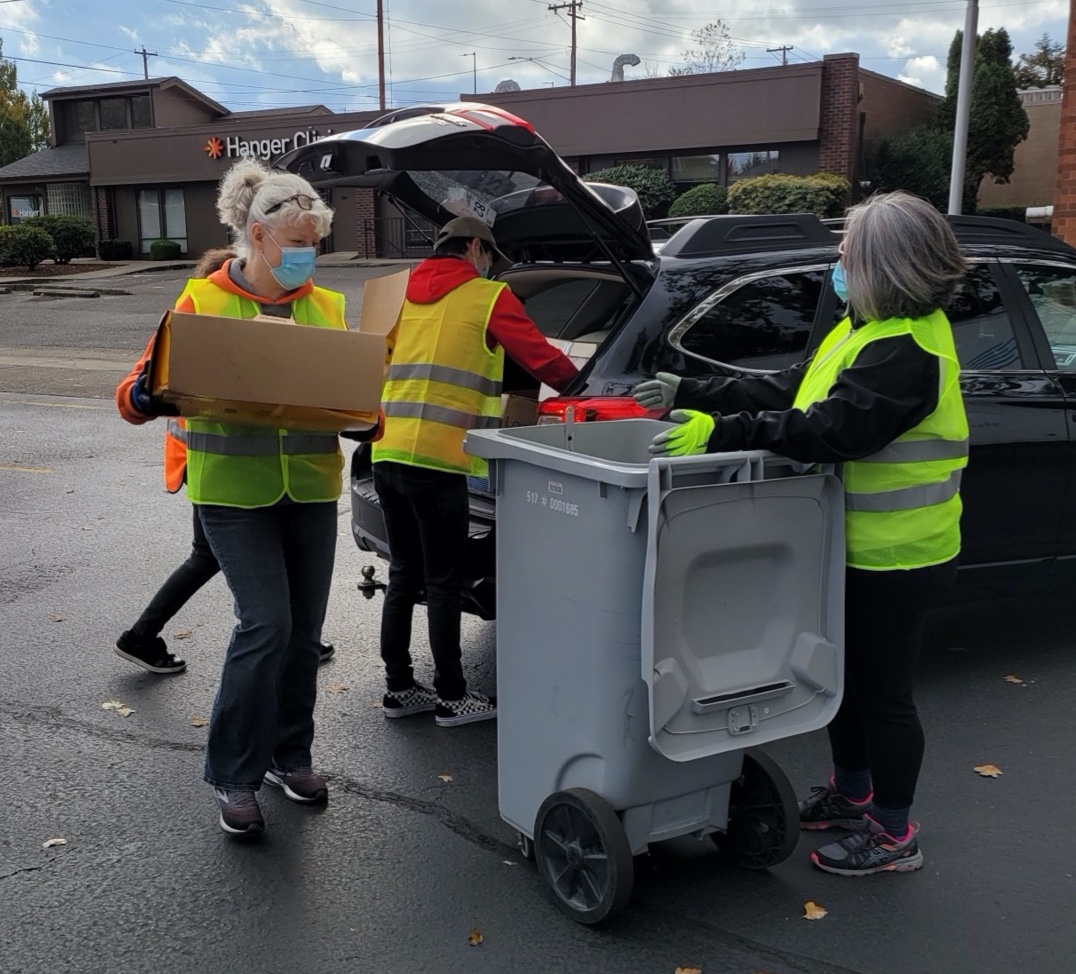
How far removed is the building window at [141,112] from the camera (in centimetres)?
3972

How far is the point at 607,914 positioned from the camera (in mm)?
2916

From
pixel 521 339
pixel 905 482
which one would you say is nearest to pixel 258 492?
pixel 521 339

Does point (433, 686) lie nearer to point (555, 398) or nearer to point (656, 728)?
→ point (555, 398)

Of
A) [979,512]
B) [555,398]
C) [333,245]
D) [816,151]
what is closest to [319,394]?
[555,398]

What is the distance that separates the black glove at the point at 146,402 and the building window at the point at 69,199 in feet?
134

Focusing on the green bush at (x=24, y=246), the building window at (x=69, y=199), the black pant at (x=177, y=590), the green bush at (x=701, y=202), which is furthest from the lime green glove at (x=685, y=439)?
the building window at (x=69, y=199)

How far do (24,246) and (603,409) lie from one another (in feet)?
111

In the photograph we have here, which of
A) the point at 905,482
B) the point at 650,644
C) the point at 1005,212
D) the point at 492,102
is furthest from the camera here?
the point at 492,102

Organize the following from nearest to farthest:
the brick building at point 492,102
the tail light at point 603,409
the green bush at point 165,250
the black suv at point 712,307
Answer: the tail light at point 603,409 < the black suv at point 712,307 < the brick building at point 492,102 < the green bush at point 165,250

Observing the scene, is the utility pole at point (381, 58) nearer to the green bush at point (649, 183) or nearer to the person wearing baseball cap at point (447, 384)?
the green bush at point (649, 183)

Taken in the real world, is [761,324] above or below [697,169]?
below

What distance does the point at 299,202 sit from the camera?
3.37 meters

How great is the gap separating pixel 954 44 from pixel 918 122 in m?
2.13

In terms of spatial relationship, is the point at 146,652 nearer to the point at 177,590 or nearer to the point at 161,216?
the point at 177,590
